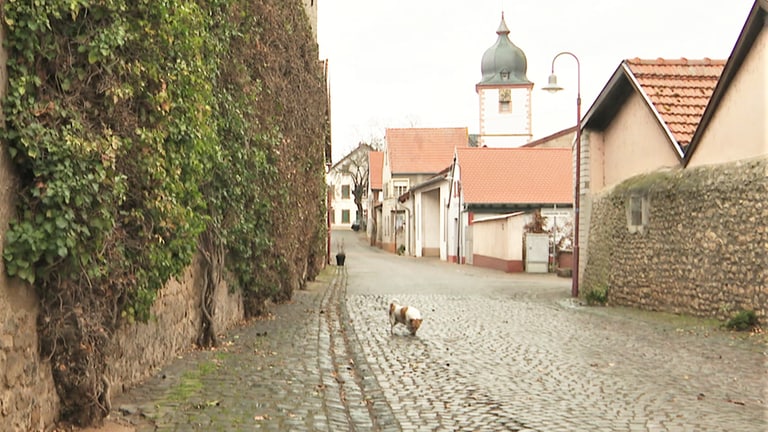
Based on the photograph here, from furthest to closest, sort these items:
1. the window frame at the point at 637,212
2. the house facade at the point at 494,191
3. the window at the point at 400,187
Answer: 1. the window at the point at 400,187
2. the house facade at the point at 494,191
3. the window frame at the point at 637,212

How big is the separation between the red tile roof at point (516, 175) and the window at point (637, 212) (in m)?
23.8

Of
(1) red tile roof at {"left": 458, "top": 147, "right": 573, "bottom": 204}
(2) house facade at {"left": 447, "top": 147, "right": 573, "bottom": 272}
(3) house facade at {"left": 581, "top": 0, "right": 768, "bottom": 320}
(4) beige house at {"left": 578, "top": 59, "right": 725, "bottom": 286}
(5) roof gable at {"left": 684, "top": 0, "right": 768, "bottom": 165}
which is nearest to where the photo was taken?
(5) roof gable at {"left": 684, "top": 0, "right": 768, "bottom": 165}

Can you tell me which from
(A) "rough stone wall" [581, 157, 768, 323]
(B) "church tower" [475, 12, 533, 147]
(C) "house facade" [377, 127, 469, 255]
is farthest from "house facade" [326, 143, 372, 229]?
(A) "rough stone wall" [581, 157, 768, 323]

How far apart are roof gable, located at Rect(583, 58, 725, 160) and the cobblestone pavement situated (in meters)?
3.77

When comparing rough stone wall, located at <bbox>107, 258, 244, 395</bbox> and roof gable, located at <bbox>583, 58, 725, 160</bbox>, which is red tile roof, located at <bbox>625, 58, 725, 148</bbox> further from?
rough stone wall, located at <bbox>107, 258, 244, 395</bbox>

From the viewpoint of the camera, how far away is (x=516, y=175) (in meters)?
45.1

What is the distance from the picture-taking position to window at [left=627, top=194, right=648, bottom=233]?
16953 mm

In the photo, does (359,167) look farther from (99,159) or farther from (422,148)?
(99,159)

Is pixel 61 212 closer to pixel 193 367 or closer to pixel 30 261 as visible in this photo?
pixel 30 261

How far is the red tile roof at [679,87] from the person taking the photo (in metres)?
16.5

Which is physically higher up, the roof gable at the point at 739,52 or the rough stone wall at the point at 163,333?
the roof gable at the point at 739,52

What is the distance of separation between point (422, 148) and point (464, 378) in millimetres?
60613

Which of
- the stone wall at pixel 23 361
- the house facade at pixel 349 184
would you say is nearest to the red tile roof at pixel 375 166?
the house facade at pixel 349 184

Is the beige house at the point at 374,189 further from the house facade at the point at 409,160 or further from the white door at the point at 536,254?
the white door at the point at 536,254
